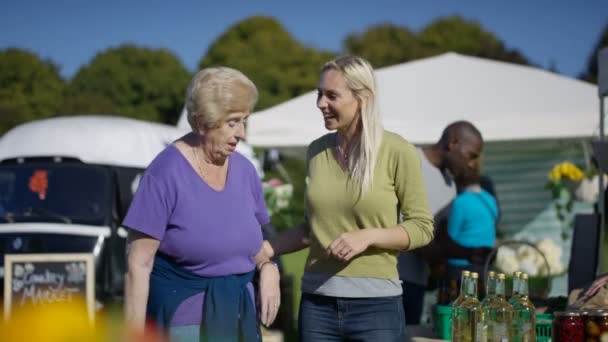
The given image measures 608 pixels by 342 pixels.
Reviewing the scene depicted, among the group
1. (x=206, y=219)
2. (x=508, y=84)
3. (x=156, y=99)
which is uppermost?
(x=156, y=99)

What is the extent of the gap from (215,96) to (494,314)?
4.03ft

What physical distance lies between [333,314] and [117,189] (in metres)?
5.62

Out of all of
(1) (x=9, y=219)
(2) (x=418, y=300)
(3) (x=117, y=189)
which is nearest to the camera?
(2) (x=418, y=300)

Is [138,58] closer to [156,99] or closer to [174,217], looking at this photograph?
[156,99]

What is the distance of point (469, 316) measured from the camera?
3109 millimetres

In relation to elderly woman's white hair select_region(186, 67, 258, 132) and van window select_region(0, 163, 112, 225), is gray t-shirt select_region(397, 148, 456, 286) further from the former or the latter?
van window select_region(0, 163, 112, 225)

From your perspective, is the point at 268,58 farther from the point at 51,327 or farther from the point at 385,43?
the point at 51,327

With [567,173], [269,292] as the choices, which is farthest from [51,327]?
[567,173]

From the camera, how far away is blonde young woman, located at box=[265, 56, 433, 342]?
271 cm

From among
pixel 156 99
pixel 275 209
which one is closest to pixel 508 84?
pixel 275 209

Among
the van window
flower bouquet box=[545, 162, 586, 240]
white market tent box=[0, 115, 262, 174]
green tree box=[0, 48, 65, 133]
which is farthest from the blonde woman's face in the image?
green tree box=[0, 48, 65, 133]

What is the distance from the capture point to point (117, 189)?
8094 mm

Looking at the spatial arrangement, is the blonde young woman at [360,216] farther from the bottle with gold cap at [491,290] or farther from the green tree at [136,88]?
the green tree at [136,88]

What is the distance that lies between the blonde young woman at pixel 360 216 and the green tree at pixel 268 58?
28.3 meters
